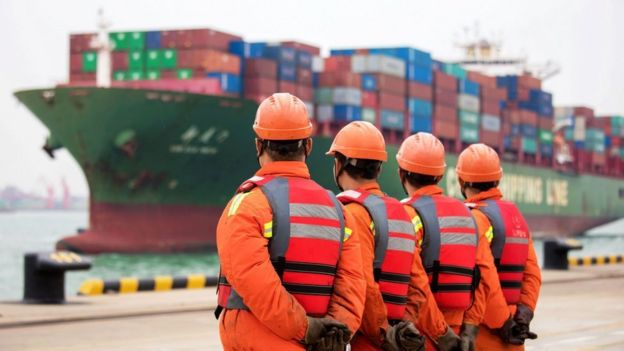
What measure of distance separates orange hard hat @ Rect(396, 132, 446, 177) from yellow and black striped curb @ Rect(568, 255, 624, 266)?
20.8m

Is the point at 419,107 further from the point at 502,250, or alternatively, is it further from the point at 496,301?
the point at 496,301

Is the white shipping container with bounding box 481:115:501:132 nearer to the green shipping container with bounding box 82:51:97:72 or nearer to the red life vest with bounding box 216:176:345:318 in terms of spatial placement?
the green shipping container with bounding box 82:51:97:72

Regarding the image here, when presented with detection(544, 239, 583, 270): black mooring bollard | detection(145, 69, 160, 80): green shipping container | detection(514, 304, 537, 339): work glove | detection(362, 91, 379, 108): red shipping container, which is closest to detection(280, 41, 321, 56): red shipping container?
detection(362, 91, 379, 108): red shipping container

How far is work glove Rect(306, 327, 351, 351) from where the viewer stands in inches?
151

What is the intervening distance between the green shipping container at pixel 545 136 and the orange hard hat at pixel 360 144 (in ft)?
210

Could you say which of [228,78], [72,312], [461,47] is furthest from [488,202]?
[461,47]

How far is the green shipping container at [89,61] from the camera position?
147 feet

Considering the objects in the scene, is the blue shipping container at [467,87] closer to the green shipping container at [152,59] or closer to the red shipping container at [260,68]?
the red shipping container at [260,68]

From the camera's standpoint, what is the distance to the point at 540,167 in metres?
68.6

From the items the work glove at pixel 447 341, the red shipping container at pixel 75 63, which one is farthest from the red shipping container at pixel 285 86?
the work glove at pixel 447 341

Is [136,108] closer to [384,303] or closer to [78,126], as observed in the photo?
[78,126]

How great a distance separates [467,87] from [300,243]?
5529 centimetres

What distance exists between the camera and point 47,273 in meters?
13.5

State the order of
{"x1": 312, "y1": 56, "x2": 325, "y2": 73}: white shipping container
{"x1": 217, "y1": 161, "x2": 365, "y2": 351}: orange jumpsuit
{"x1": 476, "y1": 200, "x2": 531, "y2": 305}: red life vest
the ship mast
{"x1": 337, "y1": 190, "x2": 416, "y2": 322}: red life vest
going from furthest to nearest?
{"x1": 312, "y1": 56, "x2": 325, "y2": 73}: white shipping container < the ship mast < {"x1": 476, "y1": 200, "x2": 531, "y2": 305}: red life vest < {"x1": 337, "y1": 190, "x2": 416, "y2": 322}: red life vest < {"x1": 217, "y1": 161, "x2": 365, "y2": 351}: orange jumpsuit
